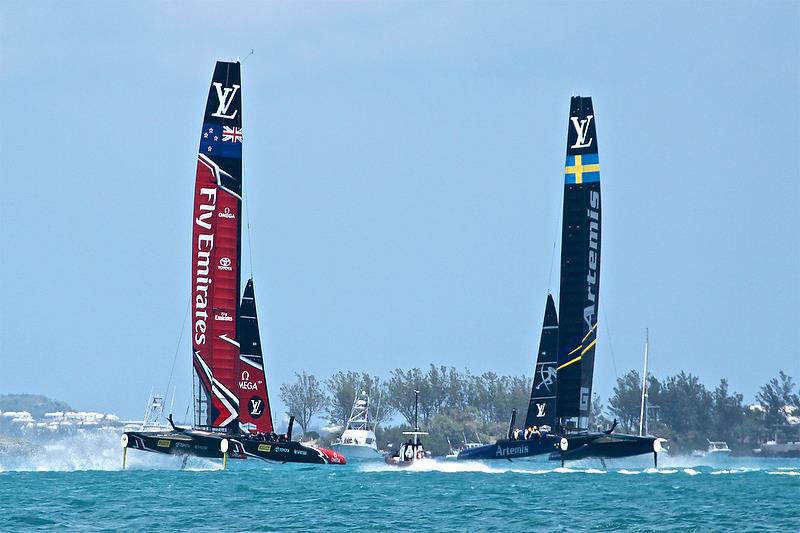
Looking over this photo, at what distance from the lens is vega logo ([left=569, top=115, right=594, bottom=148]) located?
72625 millimetres

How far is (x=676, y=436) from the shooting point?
141m

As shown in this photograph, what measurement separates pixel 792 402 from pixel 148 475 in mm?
103210

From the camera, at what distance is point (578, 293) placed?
7081cm

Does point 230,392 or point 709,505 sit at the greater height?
point 230,392

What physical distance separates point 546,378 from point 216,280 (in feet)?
54.0

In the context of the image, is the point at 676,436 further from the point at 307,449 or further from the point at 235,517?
the point at 235,517

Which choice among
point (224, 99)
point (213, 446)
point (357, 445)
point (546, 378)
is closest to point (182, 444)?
point (213, 446)

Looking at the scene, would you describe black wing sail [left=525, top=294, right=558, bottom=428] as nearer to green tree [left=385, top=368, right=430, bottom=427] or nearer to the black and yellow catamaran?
the black and yellow catamaran

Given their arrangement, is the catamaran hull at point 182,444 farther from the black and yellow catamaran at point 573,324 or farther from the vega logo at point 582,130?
the vega logo at point 582,130

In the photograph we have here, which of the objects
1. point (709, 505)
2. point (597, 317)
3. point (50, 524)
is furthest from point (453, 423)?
point (50, 524)

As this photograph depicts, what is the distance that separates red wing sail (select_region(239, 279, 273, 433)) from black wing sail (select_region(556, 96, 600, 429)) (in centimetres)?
1397

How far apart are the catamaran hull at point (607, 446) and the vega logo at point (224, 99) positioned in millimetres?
22270

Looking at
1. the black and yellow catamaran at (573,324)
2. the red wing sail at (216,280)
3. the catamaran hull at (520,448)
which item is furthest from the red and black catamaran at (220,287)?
the black and yellow catamaran at (573,324)

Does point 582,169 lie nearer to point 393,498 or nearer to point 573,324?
point 573,324
